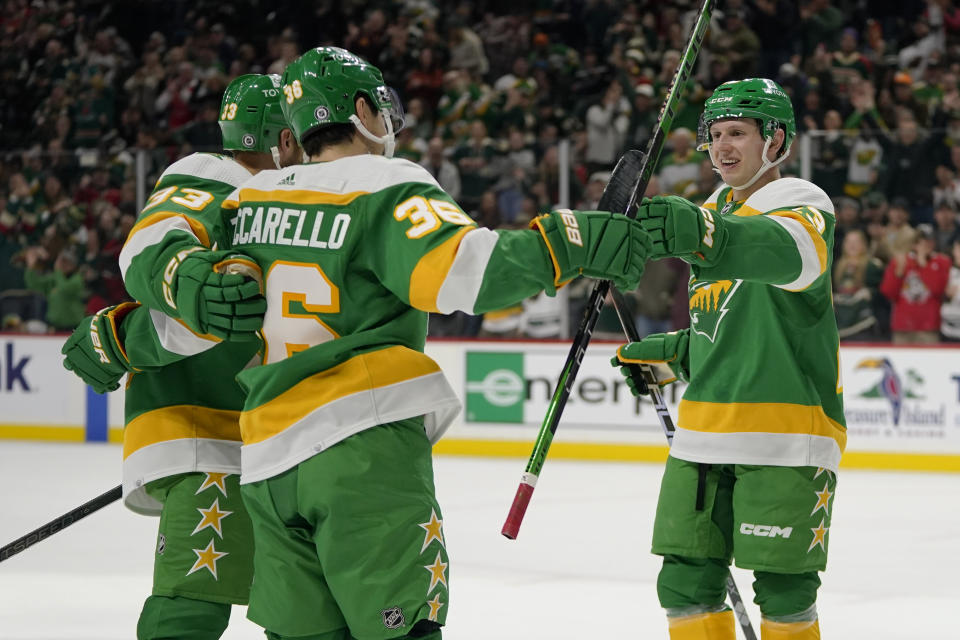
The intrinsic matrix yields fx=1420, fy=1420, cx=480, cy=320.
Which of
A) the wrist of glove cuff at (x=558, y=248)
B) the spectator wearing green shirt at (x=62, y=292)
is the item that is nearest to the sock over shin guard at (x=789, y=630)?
the wrist of glove cuff at (x=558, y=248)

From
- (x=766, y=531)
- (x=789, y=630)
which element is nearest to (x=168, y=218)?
(x=766, y=531)

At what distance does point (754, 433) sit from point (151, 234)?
1382mm

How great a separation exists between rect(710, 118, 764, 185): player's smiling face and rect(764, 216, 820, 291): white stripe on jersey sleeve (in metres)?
0.45

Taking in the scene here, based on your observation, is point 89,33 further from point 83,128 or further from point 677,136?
point 677,136

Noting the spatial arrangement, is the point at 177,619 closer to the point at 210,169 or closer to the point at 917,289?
the point at 210,169

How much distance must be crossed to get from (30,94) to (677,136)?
726cm

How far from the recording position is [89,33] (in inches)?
547

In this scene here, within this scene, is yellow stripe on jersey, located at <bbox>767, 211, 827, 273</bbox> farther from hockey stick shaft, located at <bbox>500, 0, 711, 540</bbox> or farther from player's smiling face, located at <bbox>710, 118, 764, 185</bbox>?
player's smiling face, located at <bbox>710, 118, 764, 185</bbox>

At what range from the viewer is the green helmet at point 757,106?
10.7 feet

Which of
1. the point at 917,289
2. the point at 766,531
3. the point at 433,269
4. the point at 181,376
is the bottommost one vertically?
the point at 917,289

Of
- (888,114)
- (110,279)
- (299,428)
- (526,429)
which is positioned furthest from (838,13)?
(299,428)

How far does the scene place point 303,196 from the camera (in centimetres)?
233

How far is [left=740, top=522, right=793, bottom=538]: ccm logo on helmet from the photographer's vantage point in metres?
3.10

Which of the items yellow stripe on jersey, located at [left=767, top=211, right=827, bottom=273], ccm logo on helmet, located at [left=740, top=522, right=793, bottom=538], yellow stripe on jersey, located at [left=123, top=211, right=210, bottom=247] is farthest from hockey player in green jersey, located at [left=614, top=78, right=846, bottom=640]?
yellow stripe on jersey, located at [left=123, top=211, right=210, bottom=247]
